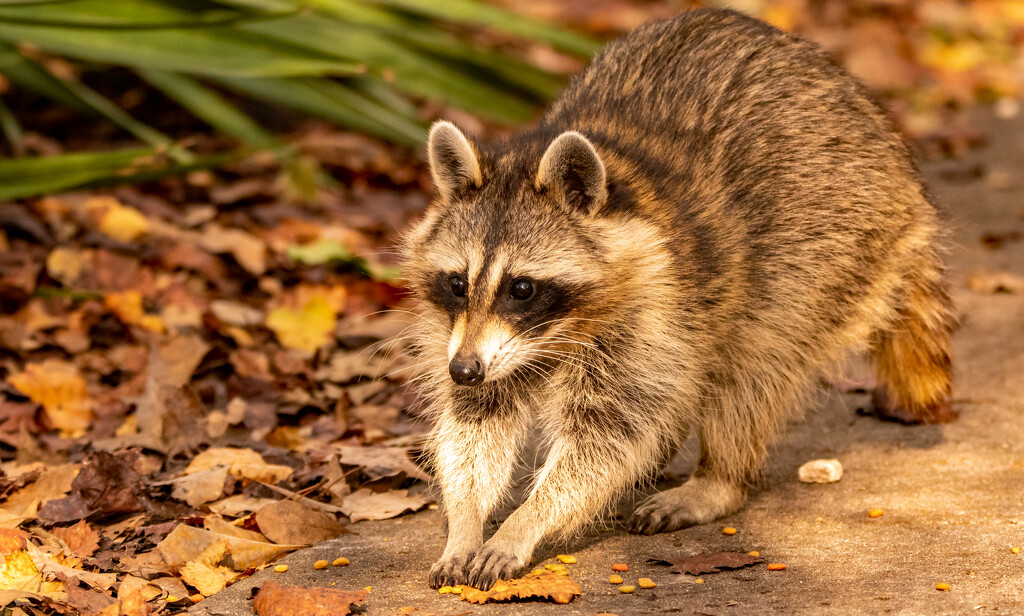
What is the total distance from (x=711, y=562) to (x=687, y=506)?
45 centimetres

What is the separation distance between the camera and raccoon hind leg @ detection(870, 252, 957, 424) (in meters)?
4.02

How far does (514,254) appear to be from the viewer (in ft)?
10.8

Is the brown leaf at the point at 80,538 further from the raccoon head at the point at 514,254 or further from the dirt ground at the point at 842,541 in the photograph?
the raccoon head at the point at 514,254

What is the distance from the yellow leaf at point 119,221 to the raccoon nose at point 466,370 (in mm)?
2885

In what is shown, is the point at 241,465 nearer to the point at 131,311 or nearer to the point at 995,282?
the point at 131,311

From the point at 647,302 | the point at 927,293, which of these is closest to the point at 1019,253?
the point at 927,293

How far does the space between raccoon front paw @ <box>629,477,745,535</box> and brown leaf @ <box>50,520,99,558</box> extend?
164 cm

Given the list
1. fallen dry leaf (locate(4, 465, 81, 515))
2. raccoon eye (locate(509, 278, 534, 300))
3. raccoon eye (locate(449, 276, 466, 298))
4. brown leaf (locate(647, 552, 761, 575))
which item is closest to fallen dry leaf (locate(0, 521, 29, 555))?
fallen dry leaf (locate(4, 465, 81, 515))

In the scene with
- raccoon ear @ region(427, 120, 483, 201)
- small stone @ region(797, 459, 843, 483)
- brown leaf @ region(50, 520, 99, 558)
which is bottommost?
A: brown leaf @ region(50, 520, 99, 558)

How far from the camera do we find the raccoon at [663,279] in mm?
3328

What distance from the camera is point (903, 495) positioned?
3.62 metres

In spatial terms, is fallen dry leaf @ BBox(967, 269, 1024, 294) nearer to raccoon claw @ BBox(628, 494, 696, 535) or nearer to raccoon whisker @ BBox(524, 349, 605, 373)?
raccoon claw @ BBox(628, 494, 696, 535)

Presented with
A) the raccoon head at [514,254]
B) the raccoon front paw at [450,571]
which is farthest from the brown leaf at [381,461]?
the raccoon front paw at [450,571]

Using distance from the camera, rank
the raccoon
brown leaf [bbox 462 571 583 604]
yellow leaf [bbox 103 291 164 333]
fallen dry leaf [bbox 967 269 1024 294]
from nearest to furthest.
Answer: brown leaf [bbox 462 571 583 604]
the raccoon
yellow leaf [bbox 103 291 164 333]
fallen dry leaf [bbox 967 269 1024 294]
